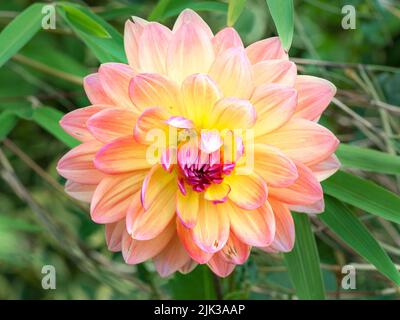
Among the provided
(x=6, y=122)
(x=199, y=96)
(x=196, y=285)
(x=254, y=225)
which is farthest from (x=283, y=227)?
(x=6, y=122)

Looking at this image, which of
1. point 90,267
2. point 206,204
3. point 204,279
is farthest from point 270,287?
point 206,204

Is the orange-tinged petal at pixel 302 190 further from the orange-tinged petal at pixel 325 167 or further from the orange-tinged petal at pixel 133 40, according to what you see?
the orange-tinged petal at pixel 133 40

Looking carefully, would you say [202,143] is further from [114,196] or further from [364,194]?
[364,194]

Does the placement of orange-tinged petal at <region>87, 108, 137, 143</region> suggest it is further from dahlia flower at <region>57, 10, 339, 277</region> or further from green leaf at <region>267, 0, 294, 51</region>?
green leaf at <region>267, 0, 294, 51</region>

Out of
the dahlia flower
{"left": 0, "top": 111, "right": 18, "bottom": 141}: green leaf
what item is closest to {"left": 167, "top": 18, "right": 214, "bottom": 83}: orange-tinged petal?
the dahlia flower

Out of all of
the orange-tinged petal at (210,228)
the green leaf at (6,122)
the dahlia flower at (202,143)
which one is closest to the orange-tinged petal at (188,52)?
the dahlia flower at (202,143)
